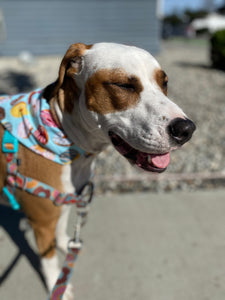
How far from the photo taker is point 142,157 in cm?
155

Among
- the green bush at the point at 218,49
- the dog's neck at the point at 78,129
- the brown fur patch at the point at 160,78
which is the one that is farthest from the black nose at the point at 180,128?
the green bush at the point at 218,49

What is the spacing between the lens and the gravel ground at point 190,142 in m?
3.44

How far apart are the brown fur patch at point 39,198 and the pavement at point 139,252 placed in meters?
0.56

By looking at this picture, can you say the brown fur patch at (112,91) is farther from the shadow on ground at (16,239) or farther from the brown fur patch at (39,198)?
the shadow on ground at (16,239)

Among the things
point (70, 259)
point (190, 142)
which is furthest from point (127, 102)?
point (190, 142)

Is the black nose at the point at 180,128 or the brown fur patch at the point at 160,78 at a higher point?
the brown fur patch at the point at 160,78

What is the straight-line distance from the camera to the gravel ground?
3.44 metres

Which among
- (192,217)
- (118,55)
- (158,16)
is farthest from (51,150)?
(158,16)

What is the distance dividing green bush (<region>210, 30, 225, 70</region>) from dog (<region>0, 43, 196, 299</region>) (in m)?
10.2

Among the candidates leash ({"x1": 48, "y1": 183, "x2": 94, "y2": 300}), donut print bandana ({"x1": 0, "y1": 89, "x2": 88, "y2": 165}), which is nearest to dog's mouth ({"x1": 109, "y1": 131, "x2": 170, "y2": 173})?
donut print bandana ({"x1": 0, "y1": 89, "x2": 88, "y2": 165})

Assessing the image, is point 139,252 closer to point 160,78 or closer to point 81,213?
point 81,213

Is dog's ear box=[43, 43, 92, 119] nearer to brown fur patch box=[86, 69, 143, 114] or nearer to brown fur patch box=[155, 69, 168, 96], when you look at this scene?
brown fur patch box=[86, 69, 143, 114]

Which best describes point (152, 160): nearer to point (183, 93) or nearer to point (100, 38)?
point (183, 93)

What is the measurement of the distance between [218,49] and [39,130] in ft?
35.1
